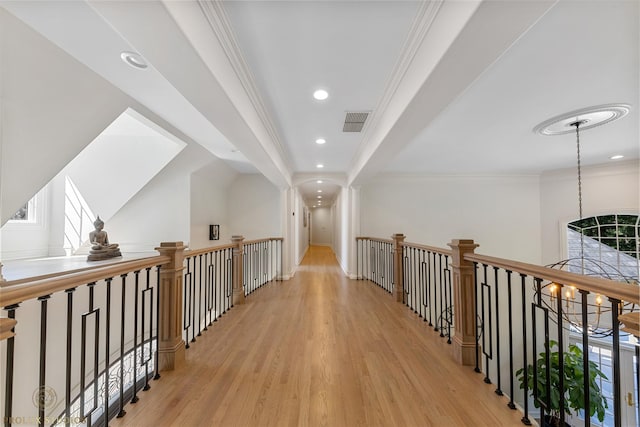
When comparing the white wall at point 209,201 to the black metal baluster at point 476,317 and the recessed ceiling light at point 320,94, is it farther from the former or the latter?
the black metal baluster at point 476,317

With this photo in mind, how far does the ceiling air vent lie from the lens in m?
3.09

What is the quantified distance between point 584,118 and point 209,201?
20.9 ft

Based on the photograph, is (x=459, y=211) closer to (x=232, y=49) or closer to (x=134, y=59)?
(x=232, y=49)

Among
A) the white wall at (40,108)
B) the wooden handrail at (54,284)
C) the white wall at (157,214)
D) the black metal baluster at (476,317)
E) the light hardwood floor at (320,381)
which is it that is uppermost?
the white wall at (40,108)

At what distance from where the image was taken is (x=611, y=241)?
5.62 m

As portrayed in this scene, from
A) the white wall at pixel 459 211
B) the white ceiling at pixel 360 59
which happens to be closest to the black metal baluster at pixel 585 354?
the white ceiling at pixel 360 59

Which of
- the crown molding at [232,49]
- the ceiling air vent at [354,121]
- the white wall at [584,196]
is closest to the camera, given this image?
the crown molding at [232,49]

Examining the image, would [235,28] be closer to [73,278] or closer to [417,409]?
[73,278]

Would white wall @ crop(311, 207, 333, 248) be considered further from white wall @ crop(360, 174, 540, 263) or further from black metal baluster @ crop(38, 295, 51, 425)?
black metal baluster @ crop(38, 295, 51, 425)

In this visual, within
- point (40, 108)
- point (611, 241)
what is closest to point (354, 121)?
point (40, 108)

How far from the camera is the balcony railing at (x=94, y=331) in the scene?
1247mm

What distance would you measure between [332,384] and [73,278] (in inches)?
69.0

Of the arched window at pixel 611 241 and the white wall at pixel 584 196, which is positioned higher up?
the white wall at pixel 584 196

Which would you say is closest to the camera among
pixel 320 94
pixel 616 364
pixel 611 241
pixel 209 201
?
pixel 616 364
